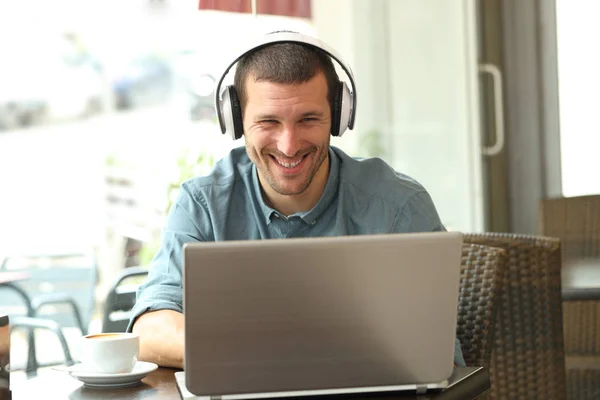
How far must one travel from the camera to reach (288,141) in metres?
1.91

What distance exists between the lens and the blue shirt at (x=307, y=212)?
78.2 inches

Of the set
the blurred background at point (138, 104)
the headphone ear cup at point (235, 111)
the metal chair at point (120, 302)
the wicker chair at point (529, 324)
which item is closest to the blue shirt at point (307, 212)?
the headphone ear cup at point (235, 111)

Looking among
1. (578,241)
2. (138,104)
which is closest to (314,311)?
(138,104)

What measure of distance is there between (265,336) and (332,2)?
8.25ft

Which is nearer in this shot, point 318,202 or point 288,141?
point 288,141

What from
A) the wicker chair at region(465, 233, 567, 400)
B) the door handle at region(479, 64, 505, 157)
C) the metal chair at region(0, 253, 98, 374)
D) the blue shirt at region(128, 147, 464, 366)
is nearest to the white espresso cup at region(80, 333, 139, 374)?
the blue shirt at region(128, 147, 464, 366)

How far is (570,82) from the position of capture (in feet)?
15.4

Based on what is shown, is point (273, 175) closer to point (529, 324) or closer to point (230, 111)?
point (230, 111)

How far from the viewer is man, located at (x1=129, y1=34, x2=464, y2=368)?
1929mm

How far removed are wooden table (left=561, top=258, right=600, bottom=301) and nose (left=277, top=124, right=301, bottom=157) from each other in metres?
0.94

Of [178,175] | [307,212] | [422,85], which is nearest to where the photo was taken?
[307,212]

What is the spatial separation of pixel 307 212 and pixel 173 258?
0.97 ft

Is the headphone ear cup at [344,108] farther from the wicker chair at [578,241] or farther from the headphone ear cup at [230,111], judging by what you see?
the wicker chair at [578,241]

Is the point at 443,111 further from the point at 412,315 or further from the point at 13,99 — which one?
the point at 412,315
